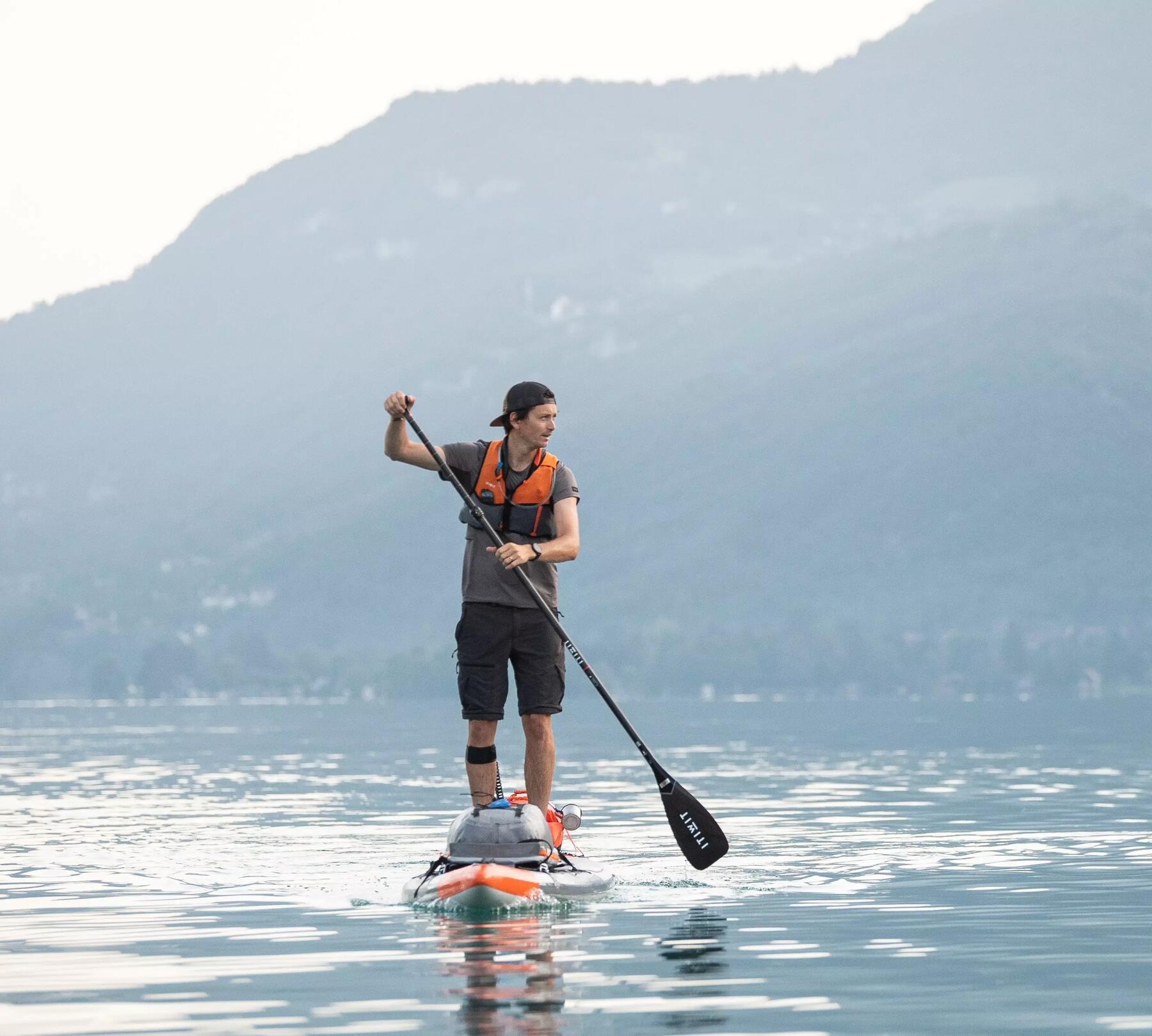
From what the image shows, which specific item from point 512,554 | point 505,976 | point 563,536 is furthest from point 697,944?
point 563,536

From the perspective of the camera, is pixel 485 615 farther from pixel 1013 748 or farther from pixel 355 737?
pixel 355 737

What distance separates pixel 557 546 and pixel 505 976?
176 inches

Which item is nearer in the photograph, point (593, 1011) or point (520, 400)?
point (593, 1011)

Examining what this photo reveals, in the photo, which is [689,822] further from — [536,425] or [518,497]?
[536,425]

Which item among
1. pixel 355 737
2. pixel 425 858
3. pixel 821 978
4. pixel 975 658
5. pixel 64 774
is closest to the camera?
pixel 821 978

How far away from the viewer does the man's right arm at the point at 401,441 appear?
13938 mm

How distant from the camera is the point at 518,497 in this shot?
14625 millimetres

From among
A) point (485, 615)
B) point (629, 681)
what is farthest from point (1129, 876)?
point (629, 681)

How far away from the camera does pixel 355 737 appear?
65.9 meters

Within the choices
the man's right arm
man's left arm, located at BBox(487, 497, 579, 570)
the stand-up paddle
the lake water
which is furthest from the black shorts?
the lake water

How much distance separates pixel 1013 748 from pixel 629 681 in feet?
489

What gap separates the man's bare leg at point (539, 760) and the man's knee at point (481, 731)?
23cm

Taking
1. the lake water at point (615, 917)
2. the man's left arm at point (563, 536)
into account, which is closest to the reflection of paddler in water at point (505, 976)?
the lake water at point (615, 917)

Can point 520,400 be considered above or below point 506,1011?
above
